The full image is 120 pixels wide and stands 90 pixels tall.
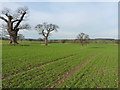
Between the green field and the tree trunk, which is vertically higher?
the tree trunk

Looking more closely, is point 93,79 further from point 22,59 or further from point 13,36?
point 13,36

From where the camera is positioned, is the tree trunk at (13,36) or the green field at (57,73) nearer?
the green field at (57,73)

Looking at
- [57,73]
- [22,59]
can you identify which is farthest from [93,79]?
[22,59]

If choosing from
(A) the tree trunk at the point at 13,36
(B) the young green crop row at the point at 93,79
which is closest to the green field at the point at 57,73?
(B) the young green crop row at the point at 93,79

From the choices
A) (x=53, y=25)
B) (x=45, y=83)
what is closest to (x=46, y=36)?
(x=53, y=25)

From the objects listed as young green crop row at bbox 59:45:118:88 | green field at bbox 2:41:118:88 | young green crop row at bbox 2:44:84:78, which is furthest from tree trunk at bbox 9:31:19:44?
young green crop row at bbox 59:45:118:88

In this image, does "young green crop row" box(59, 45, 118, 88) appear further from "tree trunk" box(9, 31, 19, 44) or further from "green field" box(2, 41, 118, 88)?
"tree trunk" box(9, 31, 19, 44)

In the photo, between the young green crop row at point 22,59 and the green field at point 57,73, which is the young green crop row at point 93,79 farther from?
the young green crop row at point 22,59

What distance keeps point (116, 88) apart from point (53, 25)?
59457mm

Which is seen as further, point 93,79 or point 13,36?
point 13,36

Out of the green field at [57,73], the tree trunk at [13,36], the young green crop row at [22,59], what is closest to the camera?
the green field at [57,73]

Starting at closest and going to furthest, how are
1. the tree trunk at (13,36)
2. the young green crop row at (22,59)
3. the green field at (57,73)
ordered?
1. the green field at (57,73)
2. the young green crop row at (22,59)
3. the tree trunk at (13,36)

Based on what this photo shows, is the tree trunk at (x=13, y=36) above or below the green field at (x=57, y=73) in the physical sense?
above

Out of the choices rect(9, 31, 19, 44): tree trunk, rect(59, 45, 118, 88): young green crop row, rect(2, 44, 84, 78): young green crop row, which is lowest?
rect(59, 45, 118, 88): young green crop row
